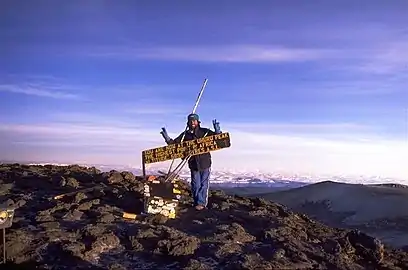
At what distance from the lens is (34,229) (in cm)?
934

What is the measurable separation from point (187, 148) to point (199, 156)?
0.83 ft

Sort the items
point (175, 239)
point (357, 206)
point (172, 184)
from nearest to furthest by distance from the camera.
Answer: point (175, 239) < point (172, 184) < point (357, 206)

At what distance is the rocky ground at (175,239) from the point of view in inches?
307

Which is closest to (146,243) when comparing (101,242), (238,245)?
(101,242)

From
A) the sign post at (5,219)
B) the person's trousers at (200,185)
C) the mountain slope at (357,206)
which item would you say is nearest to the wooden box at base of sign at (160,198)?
the person's trousers at (200,185)

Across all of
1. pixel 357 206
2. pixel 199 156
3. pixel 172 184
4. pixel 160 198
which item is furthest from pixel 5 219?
pixel 357 206

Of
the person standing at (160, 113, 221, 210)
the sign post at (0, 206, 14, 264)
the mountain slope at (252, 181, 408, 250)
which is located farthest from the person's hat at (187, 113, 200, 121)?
the mountain slope at (252, 181, 408, 250)

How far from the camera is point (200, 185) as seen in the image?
10.5 m

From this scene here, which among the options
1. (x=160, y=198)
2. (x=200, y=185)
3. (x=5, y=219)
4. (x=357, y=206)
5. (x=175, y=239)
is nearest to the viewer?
(x=175, y=239)

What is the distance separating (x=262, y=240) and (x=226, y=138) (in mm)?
1940

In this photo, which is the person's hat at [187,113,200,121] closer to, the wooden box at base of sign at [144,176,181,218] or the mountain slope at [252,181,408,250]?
the wooden box at base of sign at [144,176,181,218]

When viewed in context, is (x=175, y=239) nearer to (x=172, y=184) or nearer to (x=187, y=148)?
(x=172, y=184)

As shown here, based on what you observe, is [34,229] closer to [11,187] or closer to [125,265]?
[125,265]

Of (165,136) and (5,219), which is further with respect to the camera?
(165,136)
